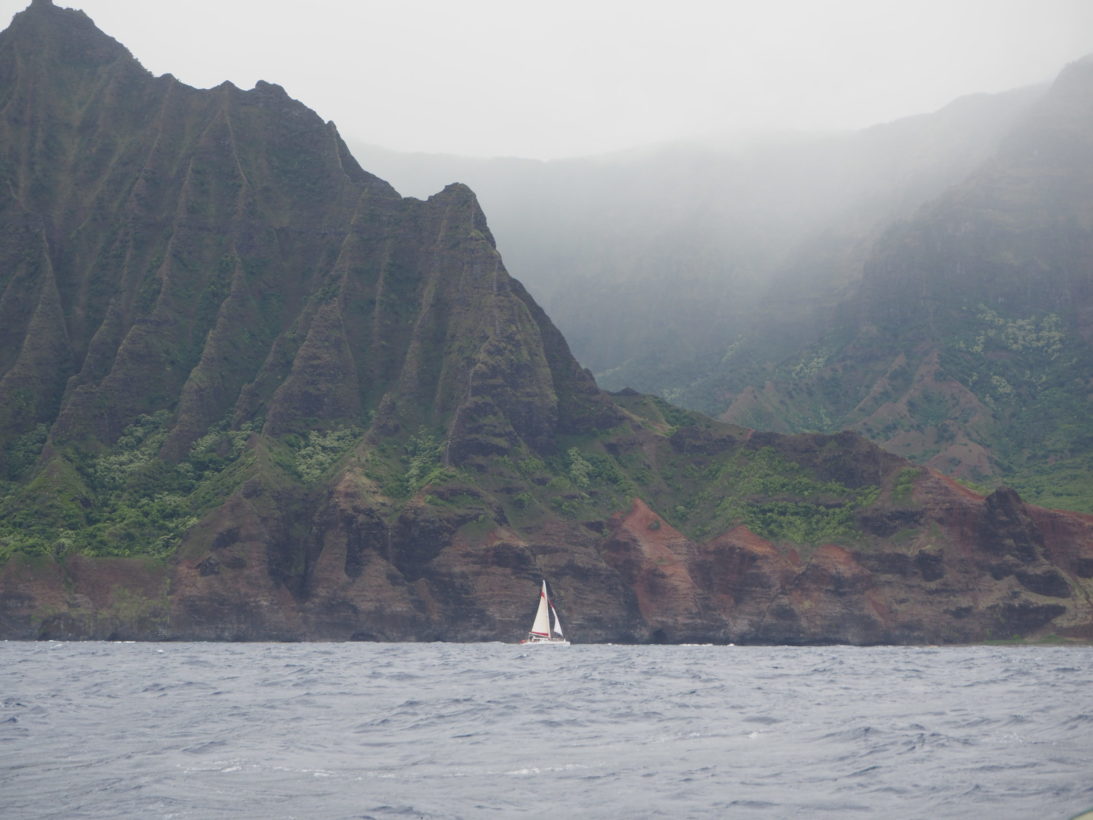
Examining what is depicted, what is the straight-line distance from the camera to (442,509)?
15912cm

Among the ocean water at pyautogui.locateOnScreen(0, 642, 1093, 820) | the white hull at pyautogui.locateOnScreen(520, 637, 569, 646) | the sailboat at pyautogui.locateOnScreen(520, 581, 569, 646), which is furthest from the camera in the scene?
the sailboat at pyautogui.locateOnScreen(520, 581, 569, 646)

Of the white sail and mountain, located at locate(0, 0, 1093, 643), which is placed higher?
mountain, located at locate(0, 0, 1093, 643)

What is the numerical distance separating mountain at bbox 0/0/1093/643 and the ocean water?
276ft

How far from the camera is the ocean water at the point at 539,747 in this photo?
28.8m

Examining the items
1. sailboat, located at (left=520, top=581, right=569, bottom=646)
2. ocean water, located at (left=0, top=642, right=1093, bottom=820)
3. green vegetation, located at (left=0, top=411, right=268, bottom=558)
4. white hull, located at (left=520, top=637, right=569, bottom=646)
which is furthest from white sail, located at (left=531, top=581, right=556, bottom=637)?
ocean water, located at (left=0, top=642, right=1093, bottom=820)

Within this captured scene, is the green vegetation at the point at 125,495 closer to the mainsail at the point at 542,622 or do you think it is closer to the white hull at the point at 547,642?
the mainsail at the point at 542,622

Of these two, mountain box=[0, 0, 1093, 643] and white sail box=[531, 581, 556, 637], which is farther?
mountain box=[0, 0, 1093, 643]

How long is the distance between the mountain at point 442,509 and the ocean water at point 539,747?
3310 inches

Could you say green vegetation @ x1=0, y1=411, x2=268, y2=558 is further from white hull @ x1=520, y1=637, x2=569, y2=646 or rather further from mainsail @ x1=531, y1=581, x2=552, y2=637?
white hull @ x1=520, y1=637, x2=569, y2=646

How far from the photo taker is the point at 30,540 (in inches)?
5792

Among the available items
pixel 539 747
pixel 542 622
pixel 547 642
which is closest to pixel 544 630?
pixel 542 622

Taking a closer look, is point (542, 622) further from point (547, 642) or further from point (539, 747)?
point (539, 747)

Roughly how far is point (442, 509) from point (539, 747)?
12142cm

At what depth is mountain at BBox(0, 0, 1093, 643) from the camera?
15025 cm
